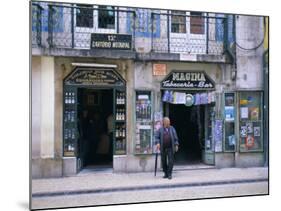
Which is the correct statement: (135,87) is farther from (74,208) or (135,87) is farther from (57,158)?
(74,208)

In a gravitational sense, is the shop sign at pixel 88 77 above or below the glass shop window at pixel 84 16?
below

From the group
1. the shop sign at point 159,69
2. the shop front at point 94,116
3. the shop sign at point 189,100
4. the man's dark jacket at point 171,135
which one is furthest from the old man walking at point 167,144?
the shop sign at point 159,69

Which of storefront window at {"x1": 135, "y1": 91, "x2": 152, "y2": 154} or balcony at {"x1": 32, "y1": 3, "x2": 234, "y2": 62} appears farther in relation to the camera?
storefront window at {"x1": 135, "y1": 91, "x2": 152, "y2": 154}

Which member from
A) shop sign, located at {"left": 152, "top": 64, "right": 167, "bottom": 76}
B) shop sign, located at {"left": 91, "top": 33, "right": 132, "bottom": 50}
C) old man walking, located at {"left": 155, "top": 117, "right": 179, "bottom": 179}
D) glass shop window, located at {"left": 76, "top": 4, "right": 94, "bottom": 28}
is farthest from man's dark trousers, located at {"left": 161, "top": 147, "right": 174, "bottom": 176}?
glass shop window, located at {"left": 76, "top": 4, "right": 94, "bottom": 28}

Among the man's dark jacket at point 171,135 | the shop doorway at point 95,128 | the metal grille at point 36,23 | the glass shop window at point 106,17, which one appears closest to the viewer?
the metal grille at point 36,23

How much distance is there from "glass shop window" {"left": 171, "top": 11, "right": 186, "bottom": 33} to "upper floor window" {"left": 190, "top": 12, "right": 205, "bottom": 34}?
0.30 ft

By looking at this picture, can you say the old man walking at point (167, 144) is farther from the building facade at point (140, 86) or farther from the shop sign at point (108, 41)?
the shop sign at point (108, 41)

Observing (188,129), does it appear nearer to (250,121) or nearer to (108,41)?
(250,121)

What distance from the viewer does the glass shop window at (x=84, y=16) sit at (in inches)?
152

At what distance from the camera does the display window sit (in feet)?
13.6

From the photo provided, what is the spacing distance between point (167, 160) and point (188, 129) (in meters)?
0.40

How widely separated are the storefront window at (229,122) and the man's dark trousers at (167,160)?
0.65 metres

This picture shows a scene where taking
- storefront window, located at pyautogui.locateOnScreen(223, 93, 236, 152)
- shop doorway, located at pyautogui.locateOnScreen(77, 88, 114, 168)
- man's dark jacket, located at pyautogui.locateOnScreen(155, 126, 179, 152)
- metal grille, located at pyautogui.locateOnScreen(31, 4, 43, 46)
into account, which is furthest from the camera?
storefront window, located at pyautogui.locateOnScreen(223, 93, 236, 152)

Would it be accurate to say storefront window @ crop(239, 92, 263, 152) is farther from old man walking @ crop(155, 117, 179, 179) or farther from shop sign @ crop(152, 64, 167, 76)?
shop sign @ crop(152, 64, 167, 76)
